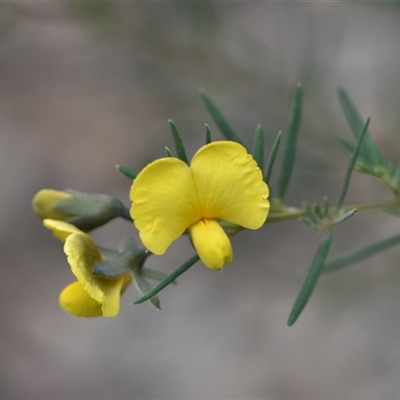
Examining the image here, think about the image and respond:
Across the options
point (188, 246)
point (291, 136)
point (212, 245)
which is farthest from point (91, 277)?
point (188, 246)

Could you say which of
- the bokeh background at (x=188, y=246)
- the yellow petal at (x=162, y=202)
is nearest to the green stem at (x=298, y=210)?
the yellow petal at (x=162, y=202)

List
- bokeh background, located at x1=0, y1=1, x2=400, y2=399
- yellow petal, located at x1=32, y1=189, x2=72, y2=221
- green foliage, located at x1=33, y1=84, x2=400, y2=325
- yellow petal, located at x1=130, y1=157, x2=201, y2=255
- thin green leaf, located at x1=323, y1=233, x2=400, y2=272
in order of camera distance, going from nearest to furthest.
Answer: yellow petal, located at x1=130, y1=157, x2=201, y2=255, green foliage, located at x1=33, y1=84, x2=400, y2=325, yellow petal, located at x1=32, y1=189, x2=72, y2=221, thin green leaf, located at x1=323, y1=233, x2=400, y2=272, bokeh background, located at x1=0, y1=1, x2=400, y2=399

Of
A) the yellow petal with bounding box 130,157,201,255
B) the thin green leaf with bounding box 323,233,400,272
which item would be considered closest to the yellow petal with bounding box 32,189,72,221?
the yellow petal with bounding box 130,157,201,255

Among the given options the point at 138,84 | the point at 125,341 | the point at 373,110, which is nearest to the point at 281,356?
the point at 125,341

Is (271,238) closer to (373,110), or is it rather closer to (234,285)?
(234,285)

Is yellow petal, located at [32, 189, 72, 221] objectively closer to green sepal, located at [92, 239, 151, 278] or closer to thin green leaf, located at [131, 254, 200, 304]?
green sepal, located at [92, 239, 151, 278]

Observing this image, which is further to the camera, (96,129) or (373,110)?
(96,129)

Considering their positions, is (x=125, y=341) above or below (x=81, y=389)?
above

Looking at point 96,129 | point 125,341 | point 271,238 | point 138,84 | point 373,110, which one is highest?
point 138,84
